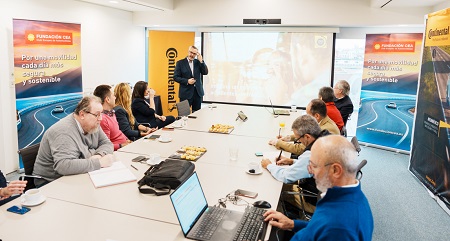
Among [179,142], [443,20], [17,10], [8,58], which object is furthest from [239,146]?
[17,10]

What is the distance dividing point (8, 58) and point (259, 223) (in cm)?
433

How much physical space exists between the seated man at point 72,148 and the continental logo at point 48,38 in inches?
106

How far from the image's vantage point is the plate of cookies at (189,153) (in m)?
2.99

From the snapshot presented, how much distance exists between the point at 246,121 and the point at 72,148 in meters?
2.74

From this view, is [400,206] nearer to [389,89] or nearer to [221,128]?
[221,128]

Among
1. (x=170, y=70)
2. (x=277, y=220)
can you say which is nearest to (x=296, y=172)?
(x=277, y=220)

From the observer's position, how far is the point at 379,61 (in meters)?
6.45

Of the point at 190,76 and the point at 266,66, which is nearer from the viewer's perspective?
the point at 190,76

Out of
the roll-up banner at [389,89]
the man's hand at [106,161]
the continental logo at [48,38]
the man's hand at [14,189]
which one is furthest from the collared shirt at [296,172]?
the roll-up banner at [389,89]

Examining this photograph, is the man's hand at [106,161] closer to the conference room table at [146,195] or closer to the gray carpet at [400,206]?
the conference room table at [146,195]

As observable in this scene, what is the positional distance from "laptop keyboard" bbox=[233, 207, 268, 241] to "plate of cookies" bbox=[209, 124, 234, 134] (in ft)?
6.77

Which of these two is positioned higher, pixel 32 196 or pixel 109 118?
pixel 109 118

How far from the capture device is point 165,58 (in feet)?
25.2

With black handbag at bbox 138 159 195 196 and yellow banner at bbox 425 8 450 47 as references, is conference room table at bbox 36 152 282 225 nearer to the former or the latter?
black handbag at bbox 138 159 195 196
